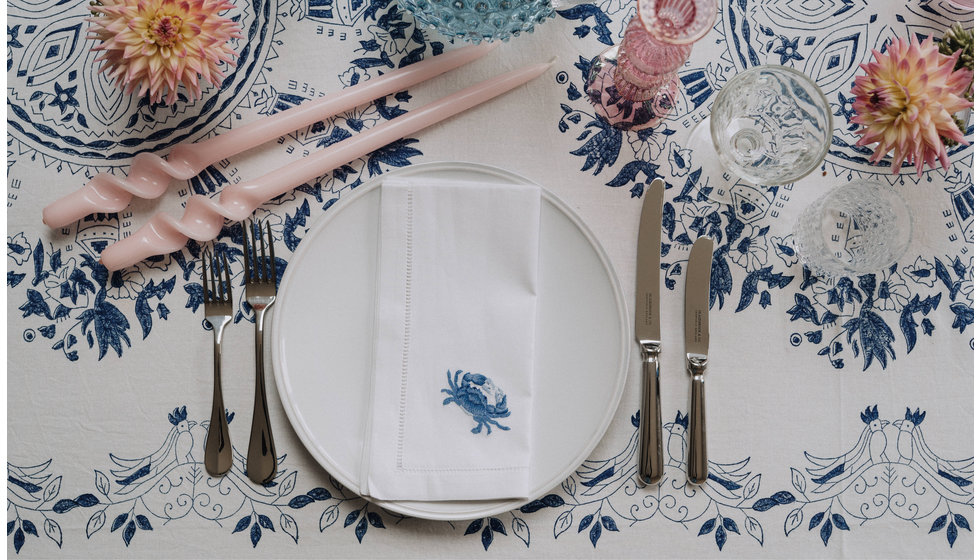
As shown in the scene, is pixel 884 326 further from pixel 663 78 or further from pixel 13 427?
pixel 13 427

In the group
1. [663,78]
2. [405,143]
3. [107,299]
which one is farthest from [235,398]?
[663,78]

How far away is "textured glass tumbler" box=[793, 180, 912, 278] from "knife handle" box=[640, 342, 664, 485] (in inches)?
10.2

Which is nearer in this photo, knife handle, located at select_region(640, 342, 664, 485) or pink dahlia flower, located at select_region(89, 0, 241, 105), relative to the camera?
pink dahlia flower, located at select_region(89, 0, 241, 105)

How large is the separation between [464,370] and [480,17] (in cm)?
43

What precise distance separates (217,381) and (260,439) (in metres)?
0.09

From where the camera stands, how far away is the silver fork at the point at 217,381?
2.61ft

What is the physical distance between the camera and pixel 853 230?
85 centimetres

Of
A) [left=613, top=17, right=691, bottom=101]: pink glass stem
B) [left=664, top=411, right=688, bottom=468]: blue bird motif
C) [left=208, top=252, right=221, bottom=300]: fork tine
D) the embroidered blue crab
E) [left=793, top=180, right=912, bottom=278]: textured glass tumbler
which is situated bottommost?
[left=664, top=411, right=688, bottom=468]: blue bird motif

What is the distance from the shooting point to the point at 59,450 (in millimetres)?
805

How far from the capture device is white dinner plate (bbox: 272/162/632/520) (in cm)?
79

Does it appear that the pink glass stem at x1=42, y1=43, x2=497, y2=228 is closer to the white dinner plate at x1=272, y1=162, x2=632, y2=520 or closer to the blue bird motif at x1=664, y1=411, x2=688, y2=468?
the white dinner plate at x1=272, y1=162, x2=632, y2=520

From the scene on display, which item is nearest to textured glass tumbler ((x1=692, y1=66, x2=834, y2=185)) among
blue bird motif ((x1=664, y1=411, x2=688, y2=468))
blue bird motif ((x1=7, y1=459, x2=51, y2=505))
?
blue bird motif ((x1=664, y1=411, x2=688, y2=468))

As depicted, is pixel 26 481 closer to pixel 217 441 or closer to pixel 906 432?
pixel 217 441

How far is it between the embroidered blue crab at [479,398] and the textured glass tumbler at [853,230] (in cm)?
46
